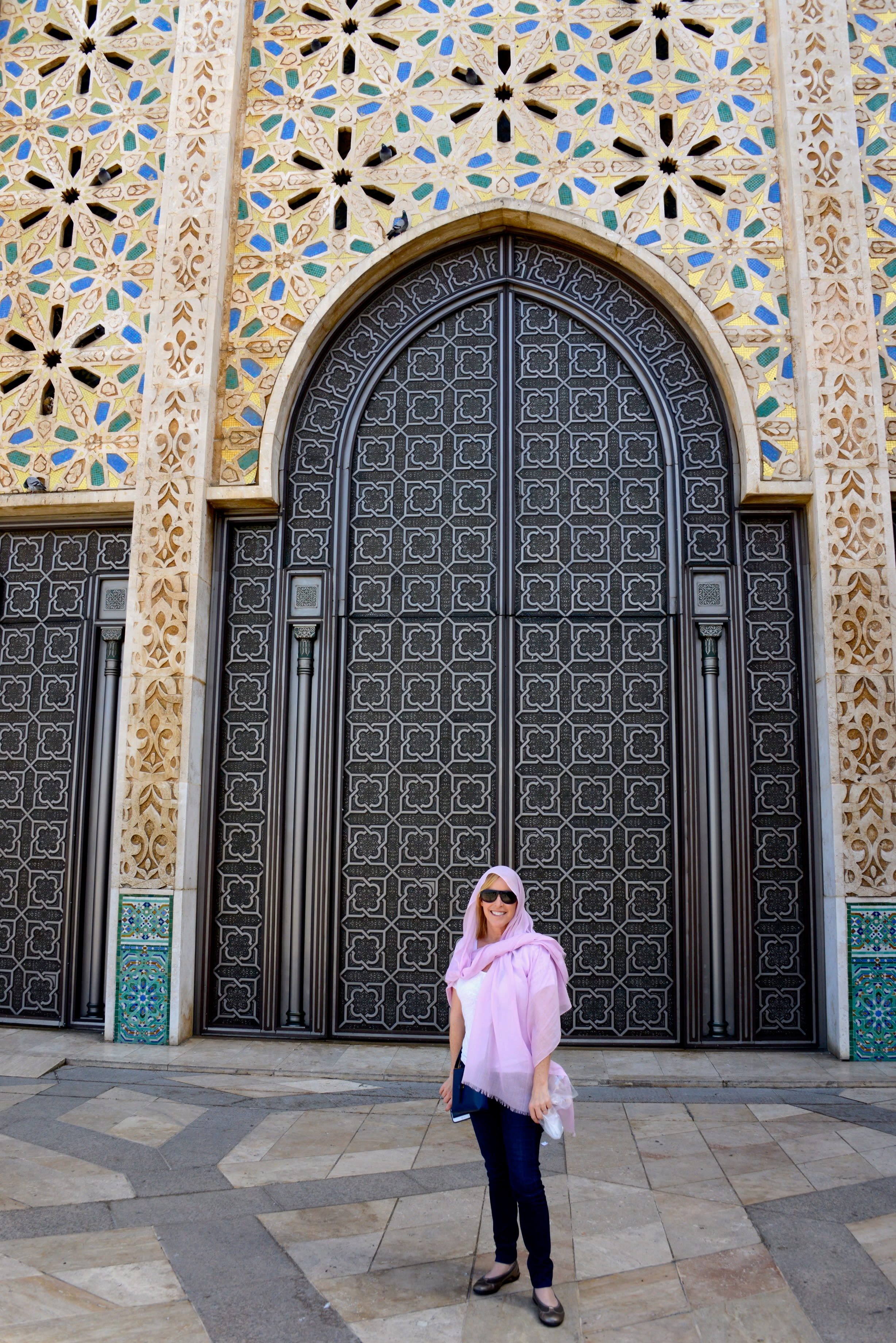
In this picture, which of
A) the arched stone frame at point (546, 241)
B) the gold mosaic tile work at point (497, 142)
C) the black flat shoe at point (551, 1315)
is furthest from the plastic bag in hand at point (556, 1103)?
the gold mosaic tile work at point (497, 142)

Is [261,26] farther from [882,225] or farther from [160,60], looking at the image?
[882,225]

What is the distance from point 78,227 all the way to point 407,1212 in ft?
19.9

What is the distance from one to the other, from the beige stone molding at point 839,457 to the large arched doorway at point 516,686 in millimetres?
277

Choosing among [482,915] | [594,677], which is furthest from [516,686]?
[482,915]

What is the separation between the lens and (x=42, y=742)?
6.02 metres

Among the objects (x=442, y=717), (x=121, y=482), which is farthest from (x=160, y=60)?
(x=442, y=717)

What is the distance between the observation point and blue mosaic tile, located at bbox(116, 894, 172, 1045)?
541 centimetres

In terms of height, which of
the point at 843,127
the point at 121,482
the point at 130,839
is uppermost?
the point at 843,127

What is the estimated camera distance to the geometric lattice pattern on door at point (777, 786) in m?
5.42

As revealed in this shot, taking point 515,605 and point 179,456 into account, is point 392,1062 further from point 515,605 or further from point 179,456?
point 179,456

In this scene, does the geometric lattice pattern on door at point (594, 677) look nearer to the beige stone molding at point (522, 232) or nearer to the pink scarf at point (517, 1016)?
the beige stone molding at point (522, 232)

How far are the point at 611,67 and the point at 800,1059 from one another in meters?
6.02

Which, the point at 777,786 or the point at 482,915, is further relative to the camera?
the point at 777,786

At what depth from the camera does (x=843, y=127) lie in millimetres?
5938
